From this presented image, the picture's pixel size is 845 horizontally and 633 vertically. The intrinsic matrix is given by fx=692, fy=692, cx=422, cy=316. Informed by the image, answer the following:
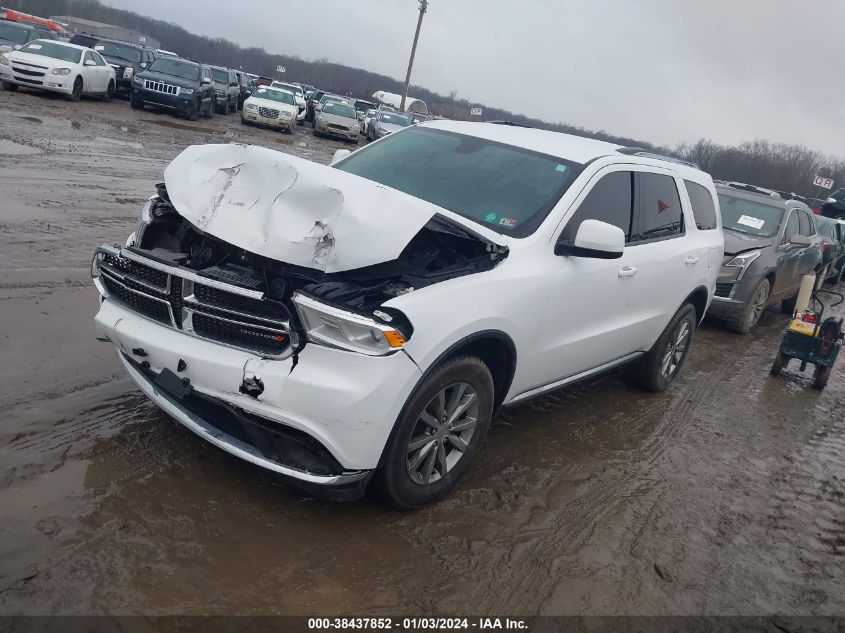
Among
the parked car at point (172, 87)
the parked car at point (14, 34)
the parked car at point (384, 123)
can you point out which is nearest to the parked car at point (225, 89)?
the parked car at point (172, 87)

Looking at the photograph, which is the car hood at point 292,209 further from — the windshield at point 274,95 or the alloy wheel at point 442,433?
the windshield at point 274,95

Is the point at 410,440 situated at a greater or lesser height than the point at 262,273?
lesser

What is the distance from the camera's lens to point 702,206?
600 cm

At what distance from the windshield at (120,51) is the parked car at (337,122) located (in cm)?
696

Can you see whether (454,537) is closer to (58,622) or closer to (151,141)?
(58,622)

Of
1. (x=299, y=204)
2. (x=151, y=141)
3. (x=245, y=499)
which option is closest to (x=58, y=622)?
(x=245, y=499)

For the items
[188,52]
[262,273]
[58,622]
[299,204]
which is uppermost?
[188,52]

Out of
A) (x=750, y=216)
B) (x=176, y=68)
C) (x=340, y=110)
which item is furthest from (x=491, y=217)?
(x=340, y=110)

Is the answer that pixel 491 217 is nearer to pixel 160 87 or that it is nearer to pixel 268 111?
pixel 160 87

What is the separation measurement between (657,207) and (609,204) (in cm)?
88

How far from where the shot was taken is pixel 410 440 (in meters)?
3.26

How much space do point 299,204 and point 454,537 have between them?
1733mm

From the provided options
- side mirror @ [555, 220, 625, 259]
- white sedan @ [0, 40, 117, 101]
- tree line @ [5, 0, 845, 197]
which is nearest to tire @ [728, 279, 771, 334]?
side mirror @ [555, 220, 625, 259]

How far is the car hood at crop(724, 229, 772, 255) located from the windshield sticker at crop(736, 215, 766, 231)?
10.2 inches
